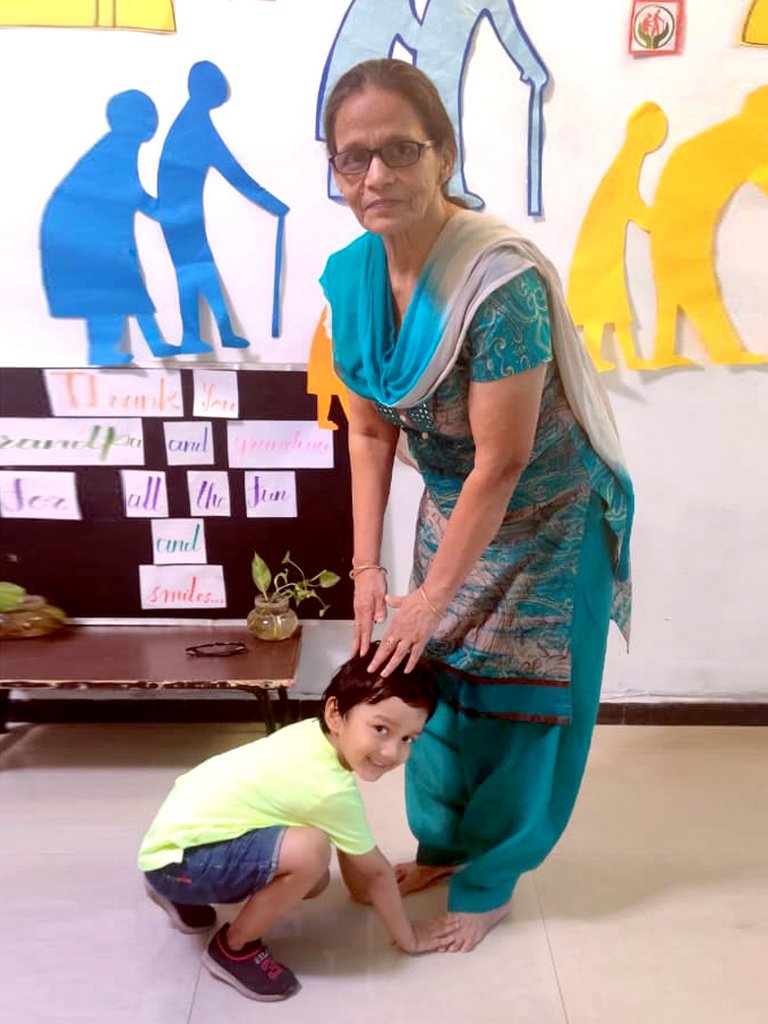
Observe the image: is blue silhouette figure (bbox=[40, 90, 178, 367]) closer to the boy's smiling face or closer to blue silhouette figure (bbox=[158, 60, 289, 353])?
blue silhouette figure (bbox=[158, 60, 289, 353])

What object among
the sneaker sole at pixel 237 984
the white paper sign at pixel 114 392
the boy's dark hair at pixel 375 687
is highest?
the white paper sign at pixel 114 392

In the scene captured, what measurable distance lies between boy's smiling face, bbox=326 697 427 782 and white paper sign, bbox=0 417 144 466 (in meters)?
0.88

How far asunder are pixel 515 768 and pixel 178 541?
35.7 inches

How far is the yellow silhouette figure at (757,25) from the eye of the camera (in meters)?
1.59

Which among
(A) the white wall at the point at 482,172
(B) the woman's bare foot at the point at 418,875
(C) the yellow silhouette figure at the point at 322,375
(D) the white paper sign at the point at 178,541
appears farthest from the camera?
(D) the white paper sign at the point at 178,541

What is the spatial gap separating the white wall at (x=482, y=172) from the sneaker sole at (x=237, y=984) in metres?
0.86

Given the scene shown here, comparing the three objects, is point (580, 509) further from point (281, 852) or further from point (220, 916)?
point (220, 916)

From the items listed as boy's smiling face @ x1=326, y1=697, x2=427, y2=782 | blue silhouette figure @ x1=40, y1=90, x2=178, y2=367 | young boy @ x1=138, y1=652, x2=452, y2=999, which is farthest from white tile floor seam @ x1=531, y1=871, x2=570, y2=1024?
blue silhouette figure @ x1=40, y1=90, x2=178, y2=367

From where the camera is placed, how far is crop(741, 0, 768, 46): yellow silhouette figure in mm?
1589

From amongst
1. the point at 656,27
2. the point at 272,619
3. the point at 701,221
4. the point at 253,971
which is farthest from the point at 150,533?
the point at 656,27

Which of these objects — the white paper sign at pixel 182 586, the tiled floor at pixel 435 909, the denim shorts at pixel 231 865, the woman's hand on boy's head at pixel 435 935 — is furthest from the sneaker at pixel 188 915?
the white paper sign at pixel 182 586

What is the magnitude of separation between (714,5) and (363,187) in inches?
39.7

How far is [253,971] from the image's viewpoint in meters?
1.27

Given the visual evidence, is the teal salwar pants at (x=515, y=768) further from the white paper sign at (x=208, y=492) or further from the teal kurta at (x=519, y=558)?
the white paper sign at (x=208, y=492)
